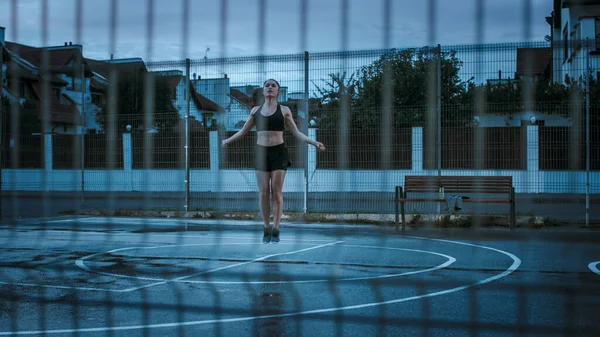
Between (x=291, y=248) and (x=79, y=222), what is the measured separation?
6107 millimetres

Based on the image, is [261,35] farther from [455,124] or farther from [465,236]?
[455,124]

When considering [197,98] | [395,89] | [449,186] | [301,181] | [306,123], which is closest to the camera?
[449,186]

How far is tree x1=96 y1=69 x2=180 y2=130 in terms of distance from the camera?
527 inches

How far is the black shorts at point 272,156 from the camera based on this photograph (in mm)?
5332

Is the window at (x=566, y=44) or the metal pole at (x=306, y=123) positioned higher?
the window at (x=566, y=44)

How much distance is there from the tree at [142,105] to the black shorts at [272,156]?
8289 mm

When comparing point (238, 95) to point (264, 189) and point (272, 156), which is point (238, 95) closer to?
point (264, 189)

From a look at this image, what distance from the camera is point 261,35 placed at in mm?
3508

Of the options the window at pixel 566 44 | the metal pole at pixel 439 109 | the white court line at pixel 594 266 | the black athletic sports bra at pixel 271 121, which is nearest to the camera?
the black athletic sports bra at pixel 271 121

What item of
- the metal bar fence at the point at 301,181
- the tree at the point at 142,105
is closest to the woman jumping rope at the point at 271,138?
the metal bar fence at the point at 301,181

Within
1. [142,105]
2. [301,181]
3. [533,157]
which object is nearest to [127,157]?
[142,105]

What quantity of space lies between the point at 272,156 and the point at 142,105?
29.7 ft

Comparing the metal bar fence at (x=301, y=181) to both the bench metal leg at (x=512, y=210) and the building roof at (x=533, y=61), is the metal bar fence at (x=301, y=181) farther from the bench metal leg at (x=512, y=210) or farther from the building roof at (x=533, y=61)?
the bench metal leg at (x=512, y=210)

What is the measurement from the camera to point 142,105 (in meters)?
13.8
